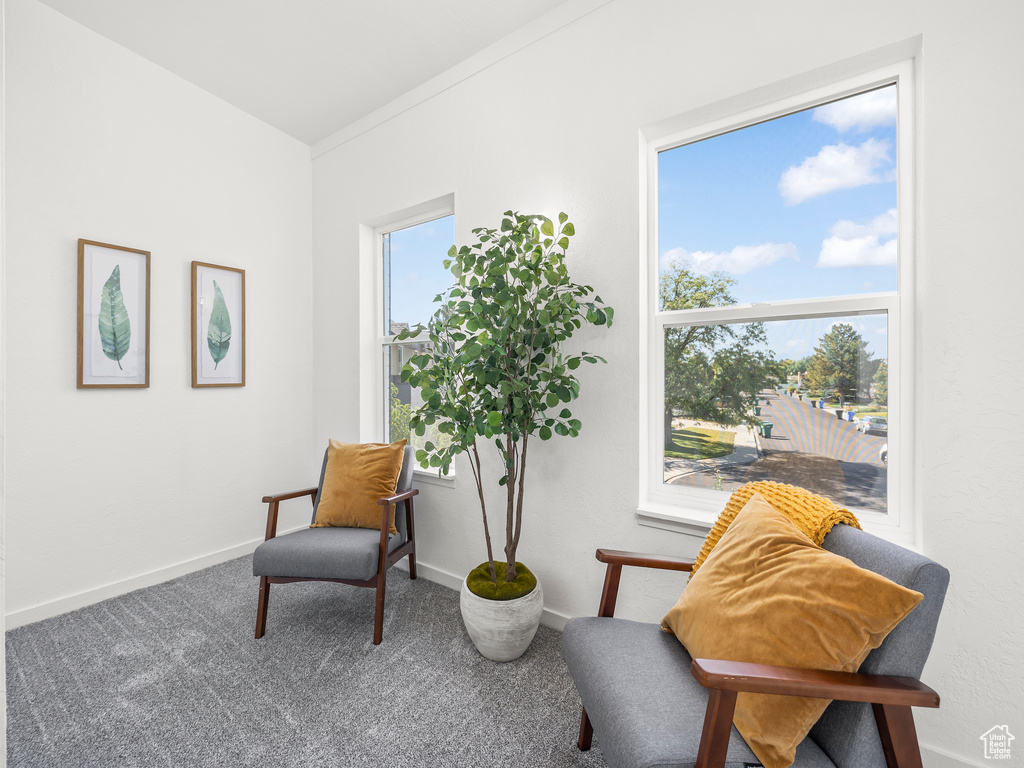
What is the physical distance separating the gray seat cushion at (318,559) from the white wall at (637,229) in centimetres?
67

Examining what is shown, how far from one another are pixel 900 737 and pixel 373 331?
3.01m

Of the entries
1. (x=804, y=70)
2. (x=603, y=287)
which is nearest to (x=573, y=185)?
(x=603, y=287)

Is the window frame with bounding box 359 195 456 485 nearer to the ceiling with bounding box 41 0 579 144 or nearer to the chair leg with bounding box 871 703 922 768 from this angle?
the ceiling with bounding box 41 0 579 144

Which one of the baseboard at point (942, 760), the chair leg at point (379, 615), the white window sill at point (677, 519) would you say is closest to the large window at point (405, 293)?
the chair leg at point (379, 615)

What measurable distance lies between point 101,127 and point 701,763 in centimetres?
353

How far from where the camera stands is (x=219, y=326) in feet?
9.54

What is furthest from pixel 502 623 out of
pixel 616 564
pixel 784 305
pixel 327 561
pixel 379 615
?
pixel 784 305

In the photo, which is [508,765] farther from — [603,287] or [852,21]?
[852,21]

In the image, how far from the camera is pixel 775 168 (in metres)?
1.83

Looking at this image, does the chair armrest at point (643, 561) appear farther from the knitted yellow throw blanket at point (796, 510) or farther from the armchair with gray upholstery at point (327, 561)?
the armchair with gray upholstery at point (327, 561)

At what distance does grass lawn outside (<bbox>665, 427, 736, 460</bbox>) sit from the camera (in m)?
1.93

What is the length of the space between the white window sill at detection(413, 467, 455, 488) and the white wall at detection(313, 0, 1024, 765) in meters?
0.05

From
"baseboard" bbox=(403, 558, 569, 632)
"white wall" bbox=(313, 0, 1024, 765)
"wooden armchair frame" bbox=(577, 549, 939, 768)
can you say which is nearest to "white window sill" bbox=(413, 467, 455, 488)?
"white wall" bbox=(313, 0, 1024, 765)

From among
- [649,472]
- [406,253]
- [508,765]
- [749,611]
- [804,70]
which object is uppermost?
[804,70]
